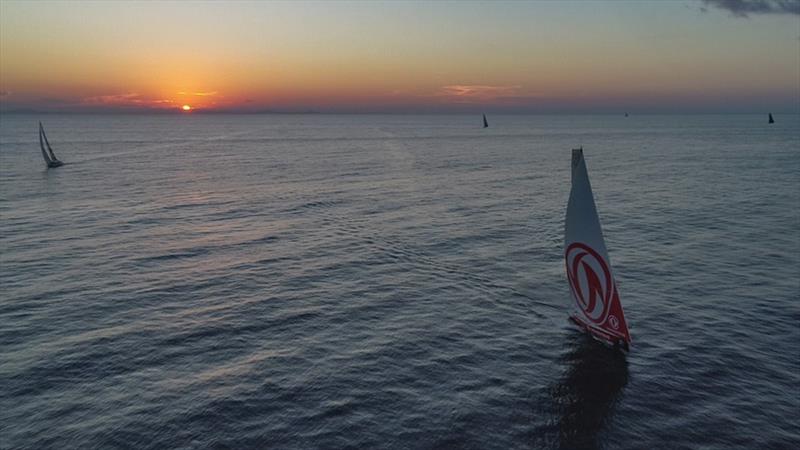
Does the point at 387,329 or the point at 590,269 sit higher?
the point at 590,269

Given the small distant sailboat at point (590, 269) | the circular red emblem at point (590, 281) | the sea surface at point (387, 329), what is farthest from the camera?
the circular red emblem at point (590, 281)

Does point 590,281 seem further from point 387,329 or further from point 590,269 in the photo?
point 387,329

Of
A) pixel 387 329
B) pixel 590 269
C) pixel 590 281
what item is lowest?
pixel 387 329

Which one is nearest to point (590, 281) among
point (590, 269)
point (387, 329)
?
point (590, 269)

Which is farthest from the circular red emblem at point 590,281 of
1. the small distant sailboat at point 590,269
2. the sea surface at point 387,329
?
the sea surface at point 387,329

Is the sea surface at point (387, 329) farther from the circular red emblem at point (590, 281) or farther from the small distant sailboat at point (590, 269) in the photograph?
the circular red emblem at point (590, 281)

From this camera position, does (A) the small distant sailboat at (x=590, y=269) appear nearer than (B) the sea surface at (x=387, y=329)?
No
